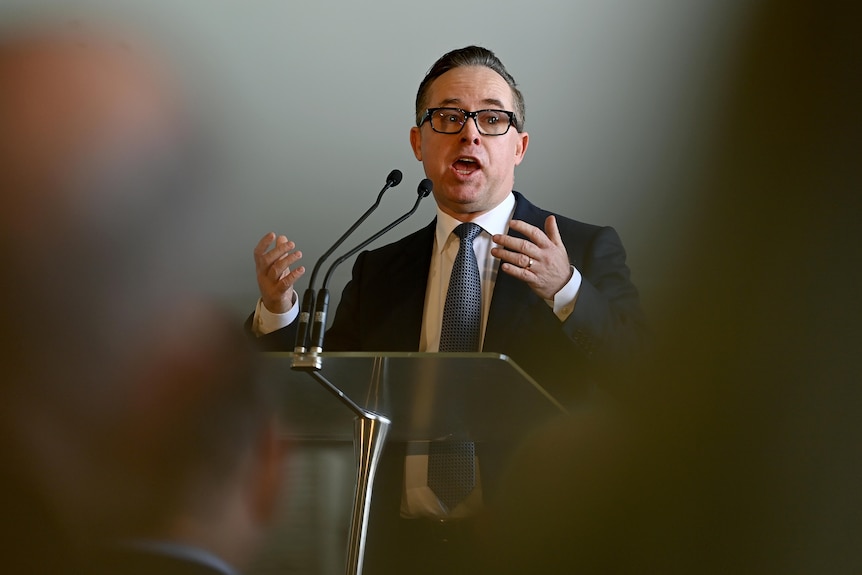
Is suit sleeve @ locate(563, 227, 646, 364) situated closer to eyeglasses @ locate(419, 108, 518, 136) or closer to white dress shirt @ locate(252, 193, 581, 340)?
white dress shirt @ locate(252, 193, 581, 340)

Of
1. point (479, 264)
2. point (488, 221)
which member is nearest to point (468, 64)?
point (488, 221)

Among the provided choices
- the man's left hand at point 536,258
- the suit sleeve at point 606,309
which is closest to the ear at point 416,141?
the suit sleeve at point 606,309

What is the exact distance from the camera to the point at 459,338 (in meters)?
1.83

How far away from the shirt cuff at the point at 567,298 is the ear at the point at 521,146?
566mm

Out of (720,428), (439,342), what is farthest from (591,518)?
(439,342)

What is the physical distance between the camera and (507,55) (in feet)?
6.95

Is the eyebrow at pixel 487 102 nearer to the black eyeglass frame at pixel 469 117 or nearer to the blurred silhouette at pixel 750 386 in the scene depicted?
the black eyeglass frame at pixel 469 117

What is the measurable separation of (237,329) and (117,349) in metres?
0.75

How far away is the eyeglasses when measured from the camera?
1.96 metres

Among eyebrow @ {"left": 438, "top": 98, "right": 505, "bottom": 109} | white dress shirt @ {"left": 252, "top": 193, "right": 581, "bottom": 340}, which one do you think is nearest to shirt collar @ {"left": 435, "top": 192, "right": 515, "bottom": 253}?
white dress shirt @ {"left": 252, "top": 193, "right": 581, "bottom": 340}

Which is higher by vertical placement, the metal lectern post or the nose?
the nose

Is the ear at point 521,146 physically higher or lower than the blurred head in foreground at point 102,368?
higher

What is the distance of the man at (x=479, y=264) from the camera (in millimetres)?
1816

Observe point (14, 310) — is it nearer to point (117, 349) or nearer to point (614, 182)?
point (117, 349)
